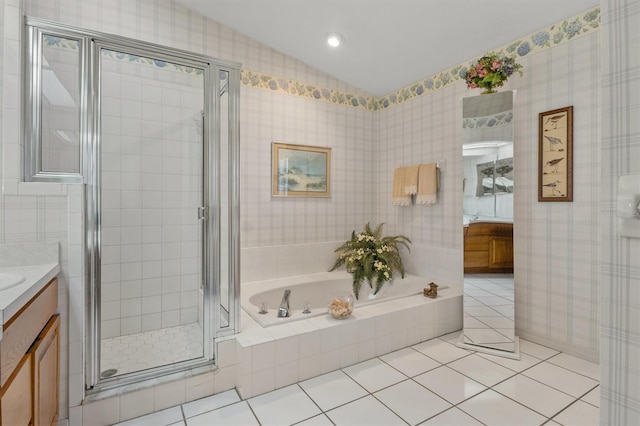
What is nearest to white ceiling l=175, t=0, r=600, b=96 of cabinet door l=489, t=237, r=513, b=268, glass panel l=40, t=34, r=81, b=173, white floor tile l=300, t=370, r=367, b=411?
glass panel l=40, t=34, r=81, b=173

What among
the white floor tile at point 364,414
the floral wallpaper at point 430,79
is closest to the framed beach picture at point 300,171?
the floral wallpaper at point 430,79

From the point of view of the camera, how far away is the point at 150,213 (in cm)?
225

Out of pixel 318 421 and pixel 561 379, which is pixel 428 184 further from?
pixel 318 421

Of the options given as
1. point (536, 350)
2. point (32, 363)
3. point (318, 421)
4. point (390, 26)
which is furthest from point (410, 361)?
point (390, 26)

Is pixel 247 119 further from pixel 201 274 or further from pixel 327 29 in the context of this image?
pixel 201 274

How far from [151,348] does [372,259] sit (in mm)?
2006

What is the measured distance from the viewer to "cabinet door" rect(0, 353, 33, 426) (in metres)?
0.98

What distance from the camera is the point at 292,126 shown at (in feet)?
10.8

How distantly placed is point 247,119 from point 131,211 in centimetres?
136

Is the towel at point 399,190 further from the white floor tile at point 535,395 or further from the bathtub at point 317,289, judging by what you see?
the white floor tile at point 535,395

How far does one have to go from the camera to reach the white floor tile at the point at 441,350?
2320 millimetres

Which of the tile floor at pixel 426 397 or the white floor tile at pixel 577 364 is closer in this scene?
the tile floor at pixel 426 397

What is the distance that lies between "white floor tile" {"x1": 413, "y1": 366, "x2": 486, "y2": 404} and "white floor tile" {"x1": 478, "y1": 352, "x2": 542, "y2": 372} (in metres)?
0.38

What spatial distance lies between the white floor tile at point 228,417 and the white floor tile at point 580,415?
158cm
